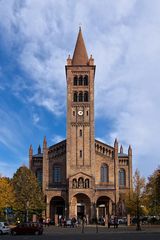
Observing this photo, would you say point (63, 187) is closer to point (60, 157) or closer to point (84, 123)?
point (60, 157)

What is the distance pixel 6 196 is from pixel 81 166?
18931 mm

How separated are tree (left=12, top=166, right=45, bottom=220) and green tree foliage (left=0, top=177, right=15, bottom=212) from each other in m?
2.48

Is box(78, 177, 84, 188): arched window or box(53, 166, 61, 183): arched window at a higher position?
box(53, 166, 61, 183): arched window

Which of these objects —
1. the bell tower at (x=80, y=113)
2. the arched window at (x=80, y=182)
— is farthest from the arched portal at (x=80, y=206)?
the bell tower at (x=80, y=113)

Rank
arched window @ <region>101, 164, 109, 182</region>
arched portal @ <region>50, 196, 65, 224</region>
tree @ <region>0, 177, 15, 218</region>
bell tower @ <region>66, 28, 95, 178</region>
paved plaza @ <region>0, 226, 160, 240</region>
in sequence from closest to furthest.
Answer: paved plaza @ <region>0, 226, 160, 240</region> < tree @ <region>0, 177, 15, 218</region> < bell tower @ <region>66, 28, 95, 178</region> < arched portal @ <region>50, 196, 65, 224</region> < arched window @ <region>101, 164, 109, 182</region>

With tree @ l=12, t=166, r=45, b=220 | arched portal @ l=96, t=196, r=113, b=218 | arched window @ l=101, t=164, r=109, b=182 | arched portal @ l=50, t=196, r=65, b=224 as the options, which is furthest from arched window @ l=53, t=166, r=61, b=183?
tree @ l=12, t=166, r=45, b=220

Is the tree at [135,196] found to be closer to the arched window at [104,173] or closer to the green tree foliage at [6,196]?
the arched window at [104,173]

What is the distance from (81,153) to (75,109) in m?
9.43

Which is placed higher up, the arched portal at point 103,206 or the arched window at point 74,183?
the arched window at point 74,183

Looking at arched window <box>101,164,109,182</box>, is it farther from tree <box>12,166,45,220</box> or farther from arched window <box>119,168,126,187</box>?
tree <box>12,166,45,220</box>

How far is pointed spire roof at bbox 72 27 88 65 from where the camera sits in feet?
295

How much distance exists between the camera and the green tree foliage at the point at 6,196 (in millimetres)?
67188

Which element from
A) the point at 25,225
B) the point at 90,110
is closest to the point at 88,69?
the point at 90,110

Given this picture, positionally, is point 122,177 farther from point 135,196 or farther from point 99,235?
point 99,235
